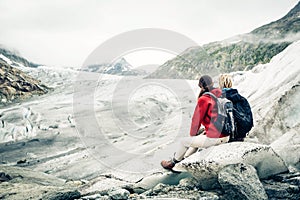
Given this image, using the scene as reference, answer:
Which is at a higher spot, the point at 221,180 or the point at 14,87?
the point at 14,87

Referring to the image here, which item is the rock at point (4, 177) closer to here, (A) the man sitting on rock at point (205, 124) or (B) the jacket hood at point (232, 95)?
(A) the man sitting on rock at point (205, 124)

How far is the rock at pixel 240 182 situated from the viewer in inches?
199

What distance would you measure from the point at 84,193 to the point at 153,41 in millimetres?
3716

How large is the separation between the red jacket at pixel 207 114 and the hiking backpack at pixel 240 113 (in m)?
0.25

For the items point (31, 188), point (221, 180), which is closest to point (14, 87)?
point (31, 188)

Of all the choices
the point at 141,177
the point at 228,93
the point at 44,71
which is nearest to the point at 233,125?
the point at 228,93

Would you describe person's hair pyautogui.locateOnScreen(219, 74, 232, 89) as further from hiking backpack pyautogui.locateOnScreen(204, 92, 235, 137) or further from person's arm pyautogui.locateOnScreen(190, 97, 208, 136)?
person's arm pyautogui.locateOnScreen(190, 97, 208, 136)

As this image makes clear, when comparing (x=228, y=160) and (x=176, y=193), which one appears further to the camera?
(x=176, y=193)

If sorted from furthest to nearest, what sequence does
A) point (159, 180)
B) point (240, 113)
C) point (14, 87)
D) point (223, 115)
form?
point (14, 87) → point (159, 180) → point (240, 113) → point (223, 115)

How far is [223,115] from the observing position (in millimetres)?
5312

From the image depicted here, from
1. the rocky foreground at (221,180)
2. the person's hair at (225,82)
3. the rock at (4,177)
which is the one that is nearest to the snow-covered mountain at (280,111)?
the rocky foreground at (221,180)

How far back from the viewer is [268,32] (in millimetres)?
52812

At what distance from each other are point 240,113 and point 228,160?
0.84m

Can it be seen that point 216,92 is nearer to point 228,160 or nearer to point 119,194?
point 228,160
